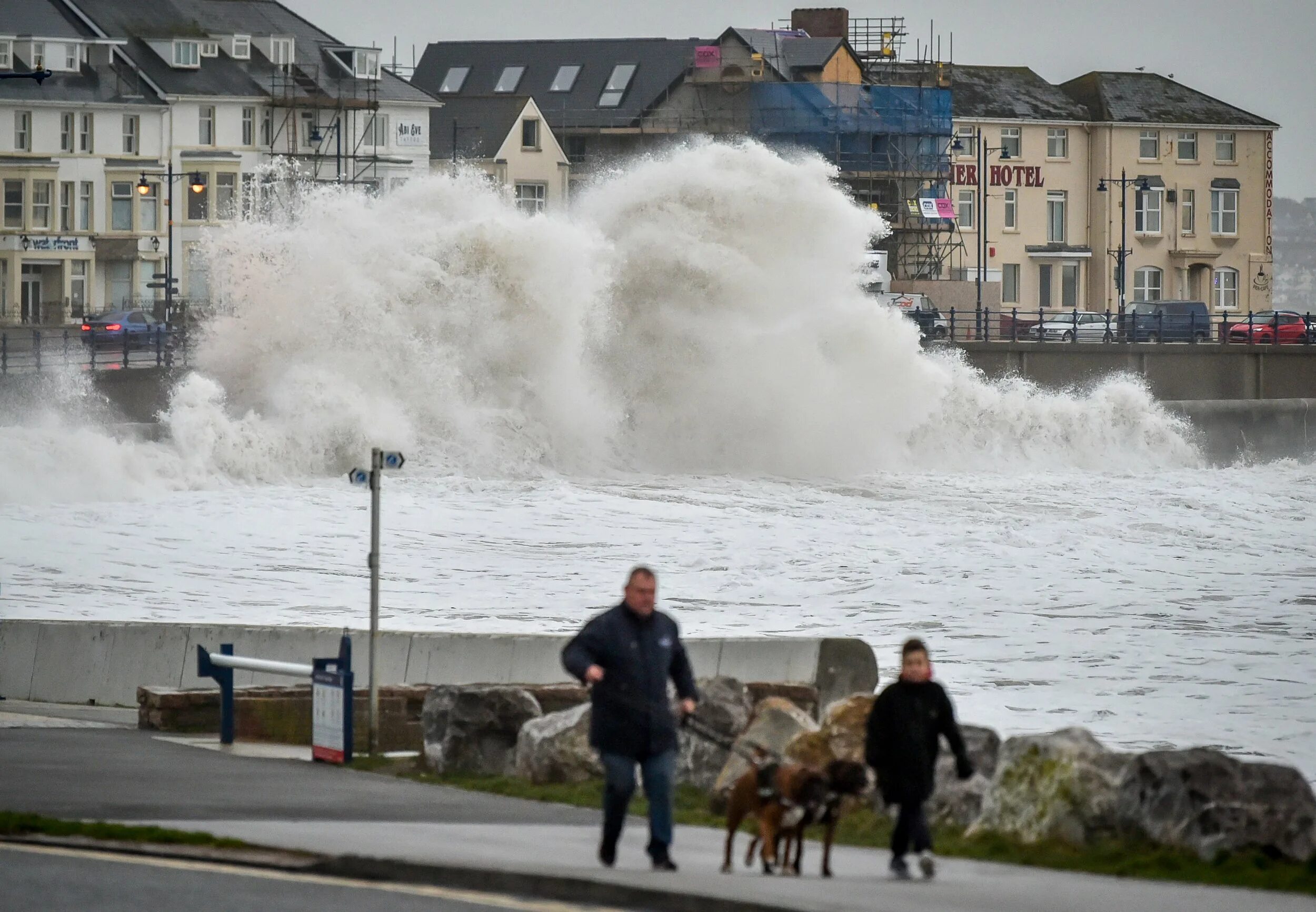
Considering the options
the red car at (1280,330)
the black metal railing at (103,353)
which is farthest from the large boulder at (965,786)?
the red car at (1280,330)

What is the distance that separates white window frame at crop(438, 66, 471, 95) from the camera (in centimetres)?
9031

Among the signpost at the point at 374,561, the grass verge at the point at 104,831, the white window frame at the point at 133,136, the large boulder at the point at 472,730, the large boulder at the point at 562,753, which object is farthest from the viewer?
the white window frame at the point at 133,136

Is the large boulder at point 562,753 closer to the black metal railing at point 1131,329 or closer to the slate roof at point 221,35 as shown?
the black metal railing at point 1131,329

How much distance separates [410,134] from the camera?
269ft

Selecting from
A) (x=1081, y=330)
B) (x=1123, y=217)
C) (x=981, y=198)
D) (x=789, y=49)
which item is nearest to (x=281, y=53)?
(x=789, y=49)

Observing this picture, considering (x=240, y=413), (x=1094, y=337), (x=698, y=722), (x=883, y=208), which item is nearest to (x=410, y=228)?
(x=240, y=413)

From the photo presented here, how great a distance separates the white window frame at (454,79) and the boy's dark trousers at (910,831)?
83413 mm

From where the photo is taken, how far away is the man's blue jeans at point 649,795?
27.5ft

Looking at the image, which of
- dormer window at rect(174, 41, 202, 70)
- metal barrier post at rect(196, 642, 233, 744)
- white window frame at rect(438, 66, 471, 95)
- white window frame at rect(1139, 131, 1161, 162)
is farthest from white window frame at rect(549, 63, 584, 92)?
metal barrier post at rect(196, 642, 233, 744)

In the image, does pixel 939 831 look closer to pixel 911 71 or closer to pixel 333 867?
pixel 333 867

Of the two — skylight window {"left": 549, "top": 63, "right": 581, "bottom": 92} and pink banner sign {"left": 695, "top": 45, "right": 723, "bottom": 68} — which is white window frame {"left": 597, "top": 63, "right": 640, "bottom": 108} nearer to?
skylight window {"left": 549, "top": 63, "right": 581, "bottom": 92}

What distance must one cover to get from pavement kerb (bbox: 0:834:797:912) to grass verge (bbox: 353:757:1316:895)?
1.29 meters

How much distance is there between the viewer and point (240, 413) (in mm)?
39406

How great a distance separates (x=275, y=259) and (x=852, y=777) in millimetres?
34107
